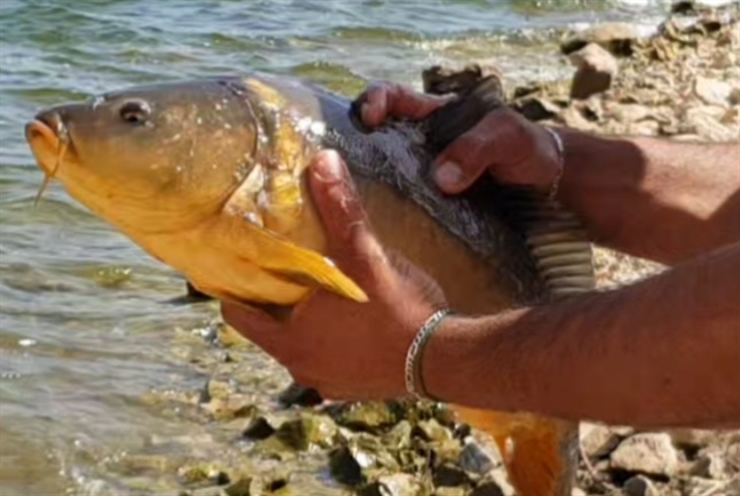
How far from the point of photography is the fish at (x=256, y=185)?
306cm

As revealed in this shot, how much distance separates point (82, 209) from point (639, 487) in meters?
4.80

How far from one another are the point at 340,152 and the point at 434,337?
1.28 ft

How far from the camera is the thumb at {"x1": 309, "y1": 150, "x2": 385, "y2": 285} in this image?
317 centimetres

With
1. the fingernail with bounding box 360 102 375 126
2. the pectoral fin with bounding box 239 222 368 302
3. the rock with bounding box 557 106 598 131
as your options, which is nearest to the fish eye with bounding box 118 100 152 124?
the pectoral fin with bounding box 239 222 368 302

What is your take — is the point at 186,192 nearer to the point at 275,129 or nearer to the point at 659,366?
the point at 275,129

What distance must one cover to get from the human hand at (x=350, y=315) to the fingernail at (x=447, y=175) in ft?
0.72

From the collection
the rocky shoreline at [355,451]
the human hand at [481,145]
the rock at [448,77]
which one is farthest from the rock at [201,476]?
the rock at [448,77]

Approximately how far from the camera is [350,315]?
330cm

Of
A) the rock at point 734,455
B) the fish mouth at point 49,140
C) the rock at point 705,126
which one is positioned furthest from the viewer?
the rock at point 705,126

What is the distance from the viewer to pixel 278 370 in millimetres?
6812

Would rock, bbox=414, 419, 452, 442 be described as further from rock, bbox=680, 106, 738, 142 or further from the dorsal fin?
rock, bbox=680, 106, 738, 142

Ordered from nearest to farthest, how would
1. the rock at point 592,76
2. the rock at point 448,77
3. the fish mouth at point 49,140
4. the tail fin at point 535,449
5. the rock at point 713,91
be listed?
the fish mouth at point 49,140 < the tail fin at point 535,449 < the rock at point 713,91 < the rock at point 448,77 < the rock at point 592,76

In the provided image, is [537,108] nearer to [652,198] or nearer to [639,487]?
[639,487]

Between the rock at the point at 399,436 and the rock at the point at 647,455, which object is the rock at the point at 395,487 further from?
the rock at the point at 647,455
